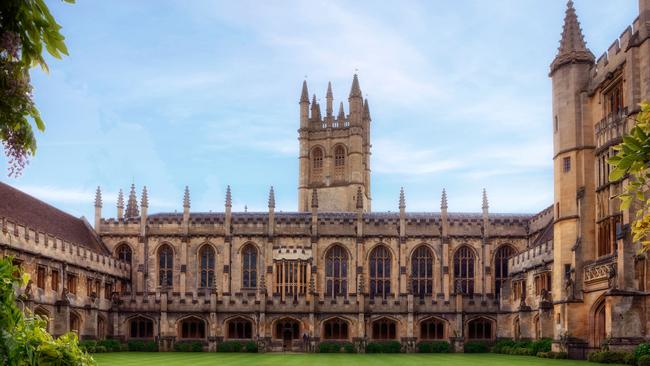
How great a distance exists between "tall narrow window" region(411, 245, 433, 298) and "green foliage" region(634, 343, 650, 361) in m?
25.0

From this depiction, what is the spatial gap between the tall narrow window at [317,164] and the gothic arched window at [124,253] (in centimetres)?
2632

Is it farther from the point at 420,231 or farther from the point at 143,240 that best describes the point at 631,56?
the point at 143,240

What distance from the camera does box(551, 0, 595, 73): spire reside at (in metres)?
34.5

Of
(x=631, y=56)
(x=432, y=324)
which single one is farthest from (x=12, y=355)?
(x=432, y=324)

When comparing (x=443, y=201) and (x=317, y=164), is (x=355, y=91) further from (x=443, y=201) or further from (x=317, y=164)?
(x=443, y=201)

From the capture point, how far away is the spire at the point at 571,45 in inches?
1359

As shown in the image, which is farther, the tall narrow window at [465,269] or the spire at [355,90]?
the spire at [355,90]

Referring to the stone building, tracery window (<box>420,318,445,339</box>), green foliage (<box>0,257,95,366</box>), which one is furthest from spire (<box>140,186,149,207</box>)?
green foliage (<box>0,257,95,366</box>)

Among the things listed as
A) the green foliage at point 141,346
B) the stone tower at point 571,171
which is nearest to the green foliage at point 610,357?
the stone tower at point 571,171

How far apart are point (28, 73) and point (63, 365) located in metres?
1.84

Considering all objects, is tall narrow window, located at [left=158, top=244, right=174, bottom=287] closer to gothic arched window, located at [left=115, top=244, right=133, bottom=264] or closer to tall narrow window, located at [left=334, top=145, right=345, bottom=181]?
gothic arched window, located at [left=115, top=244, right=133, bottom=264]

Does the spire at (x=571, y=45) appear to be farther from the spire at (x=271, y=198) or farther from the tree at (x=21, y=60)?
the tree at (x=21, y=60)

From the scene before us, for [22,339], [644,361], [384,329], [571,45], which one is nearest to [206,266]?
[384,329]

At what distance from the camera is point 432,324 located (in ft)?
155
